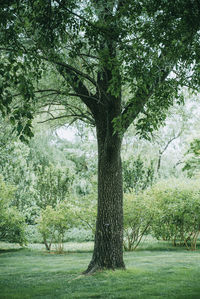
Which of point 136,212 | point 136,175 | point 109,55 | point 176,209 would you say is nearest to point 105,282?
point 109,55

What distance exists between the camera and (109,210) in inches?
269

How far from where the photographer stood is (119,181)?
276 inches

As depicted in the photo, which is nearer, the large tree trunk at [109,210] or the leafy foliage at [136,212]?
the large tree trunk at [109,210]

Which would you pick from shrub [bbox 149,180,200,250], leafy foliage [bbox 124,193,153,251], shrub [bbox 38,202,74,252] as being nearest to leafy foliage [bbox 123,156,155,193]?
shrub [bbox 149,180,200,250]

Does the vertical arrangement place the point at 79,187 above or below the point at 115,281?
above

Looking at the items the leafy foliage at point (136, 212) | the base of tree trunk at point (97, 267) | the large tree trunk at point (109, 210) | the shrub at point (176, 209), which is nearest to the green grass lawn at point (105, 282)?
the base of tree trunk at point (97, 267)

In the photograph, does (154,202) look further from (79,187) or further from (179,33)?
(79,187)

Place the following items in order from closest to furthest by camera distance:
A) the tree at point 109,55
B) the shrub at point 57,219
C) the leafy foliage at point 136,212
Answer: the tree at point 109,55 → the leafy foliage at point 136,212 → the shrub at point 57,219

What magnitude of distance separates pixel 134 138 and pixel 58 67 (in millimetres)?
13152

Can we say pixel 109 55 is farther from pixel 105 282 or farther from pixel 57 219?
pixel 57 219

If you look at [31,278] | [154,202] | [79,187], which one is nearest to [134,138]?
[79,187]

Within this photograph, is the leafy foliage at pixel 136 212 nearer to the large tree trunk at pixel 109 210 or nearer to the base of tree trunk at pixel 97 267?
the large tree trunk at pixel 109 210

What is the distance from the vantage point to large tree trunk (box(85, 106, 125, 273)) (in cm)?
666

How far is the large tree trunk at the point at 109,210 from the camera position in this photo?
666 centimetres
